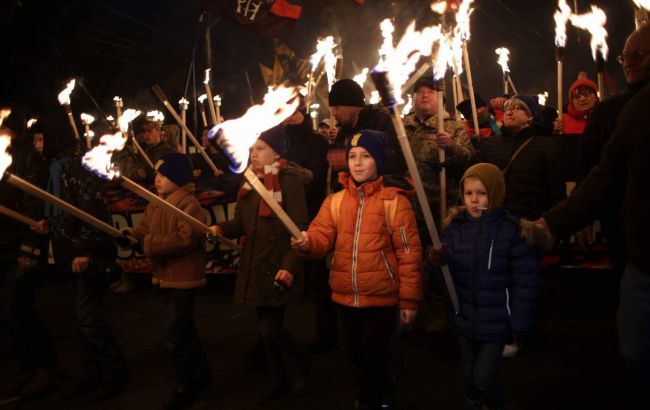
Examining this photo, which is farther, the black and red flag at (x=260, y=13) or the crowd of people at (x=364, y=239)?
the black and red flag at (x=260, y=13)

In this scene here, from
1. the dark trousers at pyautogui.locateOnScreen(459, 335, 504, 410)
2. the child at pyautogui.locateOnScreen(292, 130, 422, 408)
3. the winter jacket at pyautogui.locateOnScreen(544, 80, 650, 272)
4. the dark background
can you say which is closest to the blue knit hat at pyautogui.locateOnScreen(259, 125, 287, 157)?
the child at pyautogui.locateOnScreen(292, 130, 422, 408)

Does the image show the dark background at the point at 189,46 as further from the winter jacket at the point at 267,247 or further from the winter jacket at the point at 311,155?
the winter jacket at the point at 267,247

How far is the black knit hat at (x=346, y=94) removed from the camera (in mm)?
4992

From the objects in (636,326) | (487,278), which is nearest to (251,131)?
(487,278)

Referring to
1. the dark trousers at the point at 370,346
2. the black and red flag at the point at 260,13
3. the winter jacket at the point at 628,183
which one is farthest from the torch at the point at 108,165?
the black and red flag at the point at 260,13

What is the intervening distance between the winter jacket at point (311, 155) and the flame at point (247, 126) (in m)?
2.42

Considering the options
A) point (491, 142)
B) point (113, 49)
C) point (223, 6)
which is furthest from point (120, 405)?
point (113, 49)

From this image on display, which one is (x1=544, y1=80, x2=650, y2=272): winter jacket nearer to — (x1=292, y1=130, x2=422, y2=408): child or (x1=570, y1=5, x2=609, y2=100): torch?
(x1=292, y1=130, x2=422, y2=408): child

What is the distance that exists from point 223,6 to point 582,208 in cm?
1125

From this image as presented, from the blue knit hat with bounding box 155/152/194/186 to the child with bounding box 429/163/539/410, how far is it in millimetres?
2078

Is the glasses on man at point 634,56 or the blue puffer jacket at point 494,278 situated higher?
the glasses on man at point 634,56

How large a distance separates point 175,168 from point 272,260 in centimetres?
105

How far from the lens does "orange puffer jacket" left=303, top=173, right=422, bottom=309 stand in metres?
3.48

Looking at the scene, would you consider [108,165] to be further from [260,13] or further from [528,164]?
[260,13]
